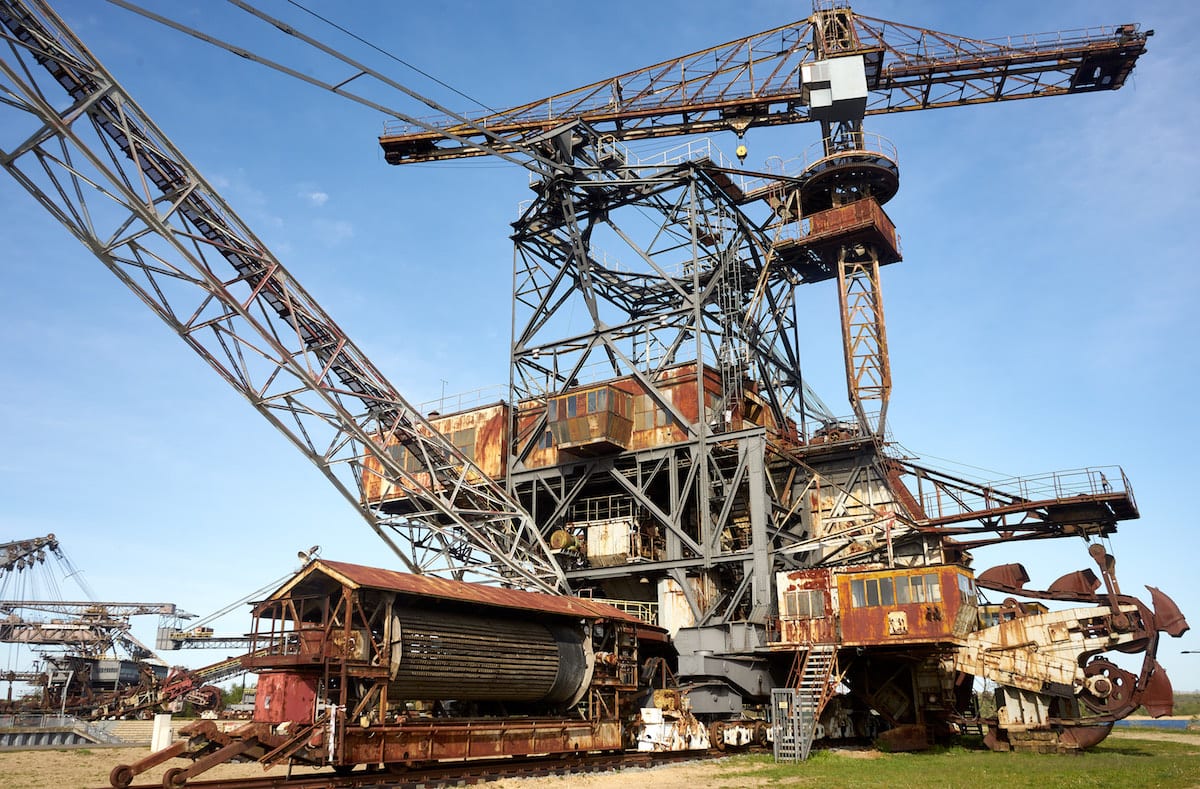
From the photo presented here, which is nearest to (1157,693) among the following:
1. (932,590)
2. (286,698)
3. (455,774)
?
(932,590)

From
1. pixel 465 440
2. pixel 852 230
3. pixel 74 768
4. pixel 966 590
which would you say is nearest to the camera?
pixel 74 768

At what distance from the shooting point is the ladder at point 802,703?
2345 centimetres

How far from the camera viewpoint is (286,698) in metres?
16.6

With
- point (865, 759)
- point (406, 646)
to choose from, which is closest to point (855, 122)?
point (865, 759)

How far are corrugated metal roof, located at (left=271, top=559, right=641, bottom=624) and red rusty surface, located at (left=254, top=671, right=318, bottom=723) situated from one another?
187 centimetres

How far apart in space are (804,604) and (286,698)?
16916 mm

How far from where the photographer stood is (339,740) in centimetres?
1625

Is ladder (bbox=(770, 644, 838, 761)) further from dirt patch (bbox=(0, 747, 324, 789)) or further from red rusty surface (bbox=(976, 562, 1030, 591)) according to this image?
dirt patch (bbox=(0, 747, 324, 789))

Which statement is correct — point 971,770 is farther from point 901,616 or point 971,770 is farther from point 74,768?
point 74,768

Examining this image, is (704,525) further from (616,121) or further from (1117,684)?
(616,121)

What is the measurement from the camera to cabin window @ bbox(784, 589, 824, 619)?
2764cm

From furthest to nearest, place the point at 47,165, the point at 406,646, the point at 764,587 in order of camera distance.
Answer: the point at 764,587
the point at 47,165
the point at 406,646

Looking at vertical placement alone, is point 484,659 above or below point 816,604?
below

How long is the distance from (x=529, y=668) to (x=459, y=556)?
503 inches
